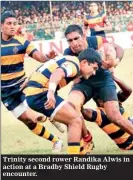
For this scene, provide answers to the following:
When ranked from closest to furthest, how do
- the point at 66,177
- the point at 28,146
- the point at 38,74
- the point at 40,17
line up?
1. the point at 38,74
2. the point at 66,177
3. the point at 28,146
4. the point at 40,17

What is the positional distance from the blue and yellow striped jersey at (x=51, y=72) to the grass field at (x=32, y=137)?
2.57 feet

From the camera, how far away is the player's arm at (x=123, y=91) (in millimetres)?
5914

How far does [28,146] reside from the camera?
19.8ft

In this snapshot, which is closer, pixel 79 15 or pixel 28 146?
pixel 28 146

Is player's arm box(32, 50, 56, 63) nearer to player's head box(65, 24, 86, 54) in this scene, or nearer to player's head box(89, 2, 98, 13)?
player's head box(65, 24, 86, 54)

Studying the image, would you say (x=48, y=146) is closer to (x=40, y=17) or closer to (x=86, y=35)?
(x=86, y=35)

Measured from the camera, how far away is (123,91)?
5945 mm

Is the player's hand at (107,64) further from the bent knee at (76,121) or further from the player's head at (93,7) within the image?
the player's head at (93,7)

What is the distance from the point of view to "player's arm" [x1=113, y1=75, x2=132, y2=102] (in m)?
5.91

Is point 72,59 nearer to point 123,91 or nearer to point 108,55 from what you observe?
point 108,55

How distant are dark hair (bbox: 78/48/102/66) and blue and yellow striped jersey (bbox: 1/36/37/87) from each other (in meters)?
0.71

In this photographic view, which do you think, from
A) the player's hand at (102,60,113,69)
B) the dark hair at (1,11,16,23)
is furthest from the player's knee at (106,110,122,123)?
the dark hair at (1,11,16,23)

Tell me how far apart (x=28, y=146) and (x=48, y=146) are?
0.66 ft

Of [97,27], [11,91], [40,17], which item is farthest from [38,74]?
[40,17]
